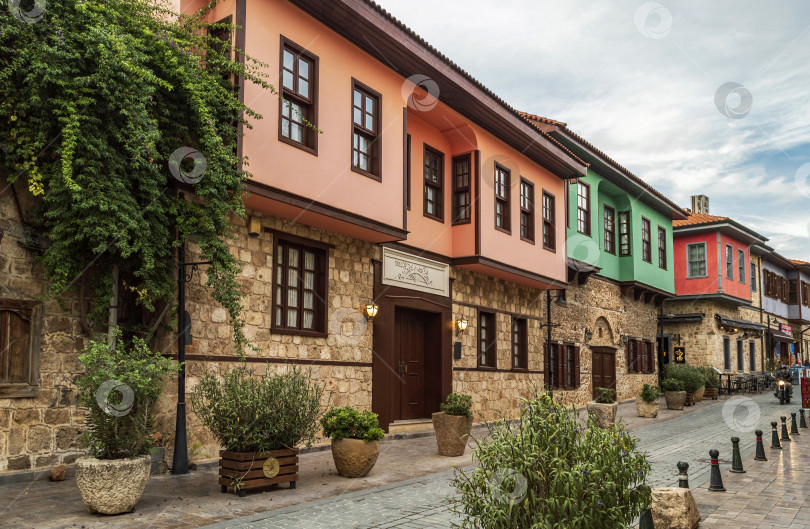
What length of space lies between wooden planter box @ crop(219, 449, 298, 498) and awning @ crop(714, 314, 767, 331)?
28.4 metres

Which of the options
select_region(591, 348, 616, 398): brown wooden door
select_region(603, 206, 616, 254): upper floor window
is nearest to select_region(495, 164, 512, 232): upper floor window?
select_region(591, 348, 616, 398): brown wooden door

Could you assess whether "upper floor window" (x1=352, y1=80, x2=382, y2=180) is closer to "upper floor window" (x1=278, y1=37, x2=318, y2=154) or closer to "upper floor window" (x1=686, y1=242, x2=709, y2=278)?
"upper floor window" (x1=278, y1=37, x2=318, y2=154)

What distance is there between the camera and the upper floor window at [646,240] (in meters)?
26.7

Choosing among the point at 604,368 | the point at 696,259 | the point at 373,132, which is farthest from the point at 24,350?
the point at 696,259

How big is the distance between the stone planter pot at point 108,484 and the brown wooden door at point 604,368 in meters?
19.0

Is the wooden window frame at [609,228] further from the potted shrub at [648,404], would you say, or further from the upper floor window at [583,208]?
the potted shrub at [648,404]

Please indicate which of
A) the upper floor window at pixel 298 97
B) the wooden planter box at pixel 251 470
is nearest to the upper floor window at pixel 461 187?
the upper floor window at pixel 298 97

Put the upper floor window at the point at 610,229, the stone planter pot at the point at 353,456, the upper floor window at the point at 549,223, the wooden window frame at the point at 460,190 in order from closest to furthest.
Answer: the stone planter pot at the point at 353,456 < the wooden window frame at the point at 460,190 < the upper floor window at the point at 549,223 < the upper floor window at the point at 610,229

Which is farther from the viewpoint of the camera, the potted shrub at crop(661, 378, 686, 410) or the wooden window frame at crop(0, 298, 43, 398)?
the potted shrub at crop(661, 378, 686, 410)

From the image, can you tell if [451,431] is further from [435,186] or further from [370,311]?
[435,186]

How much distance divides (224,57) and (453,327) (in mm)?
8706

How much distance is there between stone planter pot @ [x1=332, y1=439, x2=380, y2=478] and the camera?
8.98 meters

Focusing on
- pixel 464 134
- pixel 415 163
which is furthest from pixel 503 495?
pixel 464 134

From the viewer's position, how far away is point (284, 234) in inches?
451
